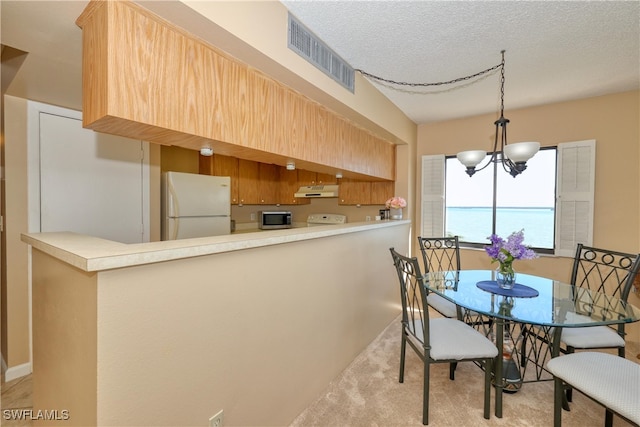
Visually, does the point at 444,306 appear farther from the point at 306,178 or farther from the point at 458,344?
the point at 306,178

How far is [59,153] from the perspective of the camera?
8.16 feet

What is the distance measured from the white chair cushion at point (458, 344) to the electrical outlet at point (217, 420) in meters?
1.34

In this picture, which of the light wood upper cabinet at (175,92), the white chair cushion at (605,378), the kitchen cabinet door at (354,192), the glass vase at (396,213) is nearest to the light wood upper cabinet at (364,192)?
the kitchen cabinet door at (354,192)

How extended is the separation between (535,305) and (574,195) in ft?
6.62

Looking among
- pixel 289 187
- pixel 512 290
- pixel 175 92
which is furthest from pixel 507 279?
pixel 289 187

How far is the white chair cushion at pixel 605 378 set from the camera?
133 centimetres

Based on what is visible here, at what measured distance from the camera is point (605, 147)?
9.86 feet

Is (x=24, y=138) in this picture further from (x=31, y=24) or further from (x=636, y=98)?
(x=636, y=98)

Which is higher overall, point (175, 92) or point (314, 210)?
point (175, 92)

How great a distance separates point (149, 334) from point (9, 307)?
229 centimetres

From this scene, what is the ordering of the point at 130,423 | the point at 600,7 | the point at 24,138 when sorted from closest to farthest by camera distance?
the point at 130,423 → the point at 600,7 → the point at 24,138

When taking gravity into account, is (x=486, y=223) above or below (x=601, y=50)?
below

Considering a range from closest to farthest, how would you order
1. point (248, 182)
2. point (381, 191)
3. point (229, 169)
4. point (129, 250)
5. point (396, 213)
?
point (129, 250), point (396, 213), point (381, 191), point (229, 169), point (248, 182)

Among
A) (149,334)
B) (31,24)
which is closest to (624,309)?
(149,334)
